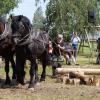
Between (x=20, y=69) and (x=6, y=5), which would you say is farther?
(x=6, y=5)

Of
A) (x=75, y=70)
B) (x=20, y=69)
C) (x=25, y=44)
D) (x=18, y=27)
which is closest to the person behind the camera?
(x=18, y=27)

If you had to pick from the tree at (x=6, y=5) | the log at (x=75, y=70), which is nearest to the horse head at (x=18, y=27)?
the log at (x=75, y=70)

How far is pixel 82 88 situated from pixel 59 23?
81.8ft

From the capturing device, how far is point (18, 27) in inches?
454

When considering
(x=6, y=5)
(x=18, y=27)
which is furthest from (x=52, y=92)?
(x=6, y=5)

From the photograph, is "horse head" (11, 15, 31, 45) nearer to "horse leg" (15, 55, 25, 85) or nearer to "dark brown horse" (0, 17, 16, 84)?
"dark brown horse" (0, 17, 16, 84)

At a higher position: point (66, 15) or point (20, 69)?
point (66, 15)

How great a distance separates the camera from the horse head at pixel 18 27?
451 inches

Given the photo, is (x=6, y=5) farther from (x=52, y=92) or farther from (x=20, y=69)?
(x=52, y=92)

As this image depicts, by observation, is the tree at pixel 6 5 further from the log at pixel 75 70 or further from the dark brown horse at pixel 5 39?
the dark brown horse at pixel 5 39

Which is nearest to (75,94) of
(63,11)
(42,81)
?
(42,81)

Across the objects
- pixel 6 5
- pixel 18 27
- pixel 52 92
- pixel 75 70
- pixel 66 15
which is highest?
pixel 6 5

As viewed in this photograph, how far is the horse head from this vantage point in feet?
37.6

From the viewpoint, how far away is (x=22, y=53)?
1195 cm
